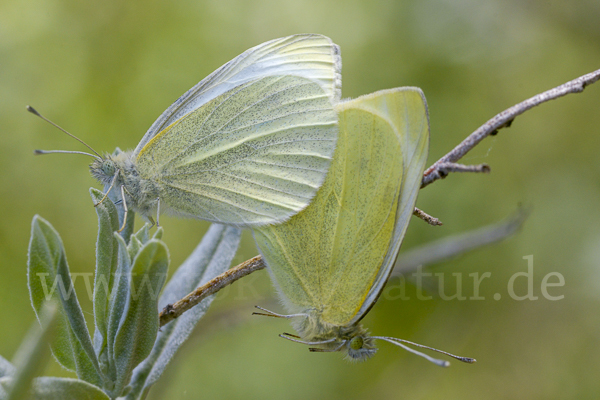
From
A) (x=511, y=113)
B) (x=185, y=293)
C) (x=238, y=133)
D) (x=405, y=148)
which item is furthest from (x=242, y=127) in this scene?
(x=511, y=113)

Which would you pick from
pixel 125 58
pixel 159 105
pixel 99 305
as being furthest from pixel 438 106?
pixel 99 305

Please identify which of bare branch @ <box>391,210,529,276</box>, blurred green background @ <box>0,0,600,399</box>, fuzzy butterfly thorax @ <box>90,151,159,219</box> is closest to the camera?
bare branch @ <box>391,210,529,276</box>

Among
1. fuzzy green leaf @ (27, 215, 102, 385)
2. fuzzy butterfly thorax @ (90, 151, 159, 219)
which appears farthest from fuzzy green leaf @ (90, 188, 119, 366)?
fuzzy butterfly thorax @ (90, 151, 159, 219)

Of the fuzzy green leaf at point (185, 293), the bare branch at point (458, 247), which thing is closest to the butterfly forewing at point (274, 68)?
the fuzzy green leaf at point (185, 293)

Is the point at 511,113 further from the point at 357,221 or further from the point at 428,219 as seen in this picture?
the point at 357,221

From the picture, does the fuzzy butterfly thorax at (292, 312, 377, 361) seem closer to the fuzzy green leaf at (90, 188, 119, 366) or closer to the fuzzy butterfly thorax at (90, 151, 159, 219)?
the fuzzy green leaf at (90, 188, 119, 366)

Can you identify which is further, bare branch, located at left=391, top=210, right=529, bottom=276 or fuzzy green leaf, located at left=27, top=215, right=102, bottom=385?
bare branch, located at left=391, top=210, right=529, bottom=276
